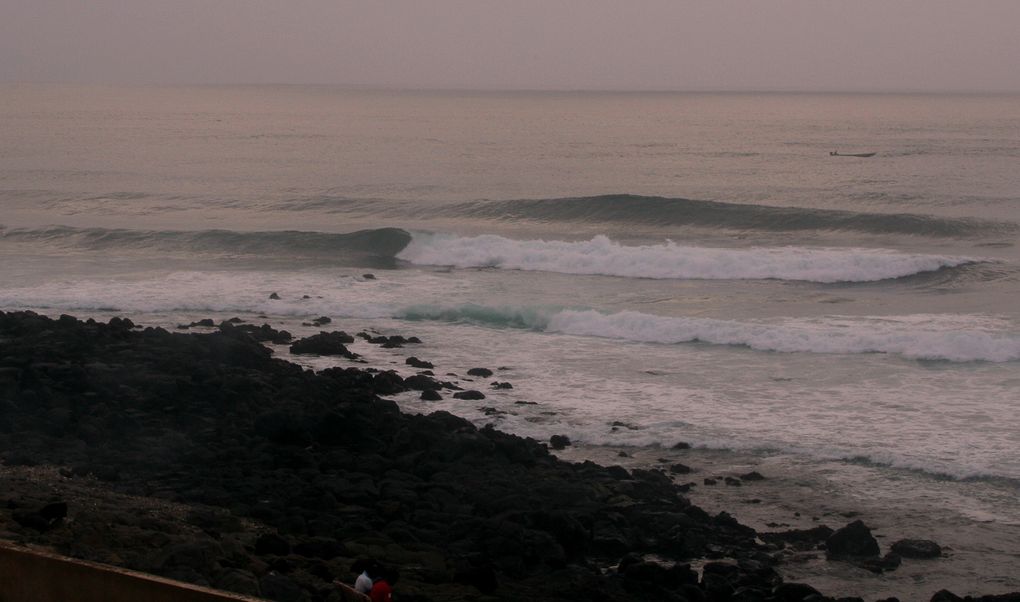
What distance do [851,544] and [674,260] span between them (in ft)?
68.8

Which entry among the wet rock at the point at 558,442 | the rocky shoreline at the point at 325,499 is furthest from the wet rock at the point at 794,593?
the wet rock at the point at 558,442

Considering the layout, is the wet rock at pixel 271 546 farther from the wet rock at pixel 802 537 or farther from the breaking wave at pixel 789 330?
the breaking wave at pixel 789 330

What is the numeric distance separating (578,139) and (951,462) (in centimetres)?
6879

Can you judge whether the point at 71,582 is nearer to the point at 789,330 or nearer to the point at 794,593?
the point at 794,593

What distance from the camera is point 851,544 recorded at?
10.9 metres

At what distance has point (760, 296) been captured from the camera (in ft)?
88.4

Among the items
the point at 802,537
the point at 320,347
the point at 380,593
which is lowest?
the point at 802,537

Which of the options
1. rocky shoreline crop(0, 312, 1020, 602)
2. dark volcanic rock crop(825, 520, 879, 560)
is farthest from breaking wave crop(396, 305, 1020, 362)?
dark volcanic rock crop(825, 520, 879, 560)

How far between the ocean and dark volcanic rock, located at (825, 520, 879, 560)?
27 centimetres

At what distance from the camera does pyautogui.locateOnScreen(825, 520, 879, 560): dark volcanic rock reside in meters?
10.8

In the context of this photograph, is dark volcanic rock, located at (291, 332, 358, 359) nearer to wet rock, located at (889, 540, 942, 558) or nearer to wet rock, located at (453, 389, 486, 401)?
wet rock, located at (453, 389, 486, 401)

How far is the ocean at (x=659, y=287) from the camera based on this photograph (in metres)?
13.7

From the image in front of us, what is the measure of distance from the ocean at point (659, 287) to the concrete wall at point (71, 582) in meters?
6.40

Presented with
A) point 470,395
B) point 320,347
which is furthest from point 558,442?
point 320,347
